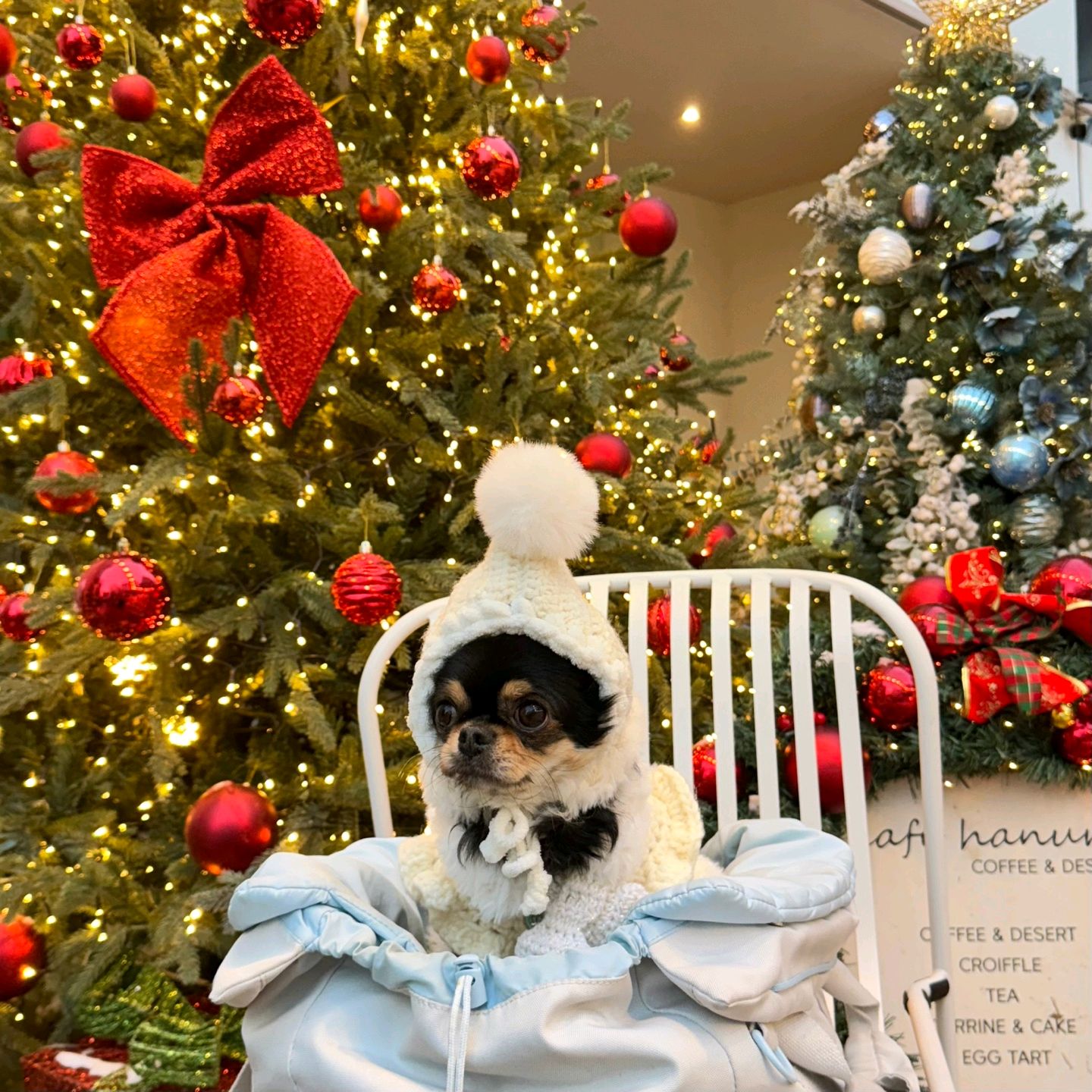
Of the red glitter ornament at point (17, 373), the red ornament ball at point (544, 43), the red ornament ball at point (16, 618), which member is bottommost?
the red ornament ball at point (16, 618)

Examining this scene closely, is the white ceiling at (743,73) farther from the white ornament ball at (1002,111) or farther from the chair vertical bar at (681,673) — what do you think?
the chair vertical bar at (681,673)

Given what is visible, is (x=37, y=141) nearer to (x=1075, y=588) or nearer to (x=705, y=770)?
(x=705, y=770)

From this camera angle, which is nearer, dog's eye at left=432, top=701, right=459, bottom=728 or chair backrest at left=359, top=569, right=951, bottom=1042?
dog's eye at left=432, top=701, right=459, bottom=728

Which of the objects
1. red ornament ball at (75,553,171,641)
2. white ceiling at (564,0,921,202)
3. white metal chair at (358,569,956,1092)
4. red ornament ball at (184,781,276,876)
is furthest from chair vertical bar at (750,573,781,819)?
white ceiling at (564,0,921,202)

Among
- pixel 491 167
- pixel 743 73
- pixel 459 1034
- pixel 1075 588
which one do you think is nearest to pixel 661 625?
pixel 1075 588

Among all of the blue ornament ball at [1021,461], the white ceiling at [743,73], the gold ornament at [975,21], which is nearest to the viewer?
the blue ornament ball at [1021,461]

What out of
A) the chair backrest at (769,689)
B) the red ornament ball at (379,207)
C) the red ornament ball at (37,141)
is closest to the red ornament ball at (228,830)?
the chair backrest at (769,689)

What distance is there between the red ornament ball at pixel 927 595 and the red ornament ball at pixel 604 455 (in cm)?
50

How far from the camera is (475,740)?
695mm

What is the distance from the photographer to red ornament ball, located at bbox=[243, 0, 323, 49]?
1.22 m

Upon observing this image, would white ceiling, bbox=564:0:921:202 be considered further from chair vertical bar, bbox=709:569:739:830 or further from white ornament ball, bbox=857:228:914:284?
chair vertical bar, bbox=709:569:739:830

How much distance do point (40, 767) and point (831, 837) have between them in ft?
4.34

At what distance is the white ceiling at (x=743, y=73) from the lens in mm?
2586

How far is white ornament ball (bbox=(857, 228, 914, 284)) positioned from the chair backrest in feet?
3.07
